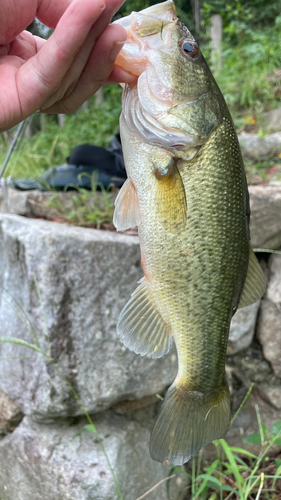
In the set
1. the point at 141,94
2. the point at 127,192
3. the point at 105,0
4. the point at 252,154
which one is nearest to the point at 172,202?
the point at 127,192

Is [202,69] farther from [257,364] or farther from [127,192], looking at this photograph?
[257,364]

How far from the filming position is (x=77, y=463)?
5.74 feet

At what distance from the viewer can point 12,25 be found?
3.37 ft

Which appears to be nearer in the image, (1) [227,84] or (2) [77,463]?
(2) [77,463]

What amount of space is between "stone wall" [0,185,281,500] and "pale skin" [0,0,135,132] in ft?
2.95

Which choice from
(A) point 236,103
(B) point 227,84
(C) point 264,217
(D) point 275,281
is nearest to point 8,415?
(D) point 275,281

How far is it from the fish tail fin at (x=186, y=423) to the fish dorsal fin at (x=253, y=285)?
33 centimetres

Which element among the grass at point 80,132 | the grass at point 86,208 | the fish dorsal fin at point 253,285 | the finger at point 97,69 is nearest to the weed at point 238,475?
the fish dorsal fin at point 253,285

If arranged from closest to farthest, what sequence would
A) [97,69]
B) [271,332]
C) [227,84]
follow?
[97,69] → [271,332] → [227,84]

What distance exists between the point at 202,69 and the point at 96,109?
7057 mm

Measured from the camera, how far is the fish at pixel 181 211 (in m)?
1.02

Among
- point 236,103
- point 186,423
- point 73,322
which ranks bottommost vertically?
point 73,322

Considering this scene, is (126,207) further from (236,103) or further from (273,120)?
(236,103)

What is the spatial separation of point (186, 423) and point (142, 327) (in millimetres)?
350
